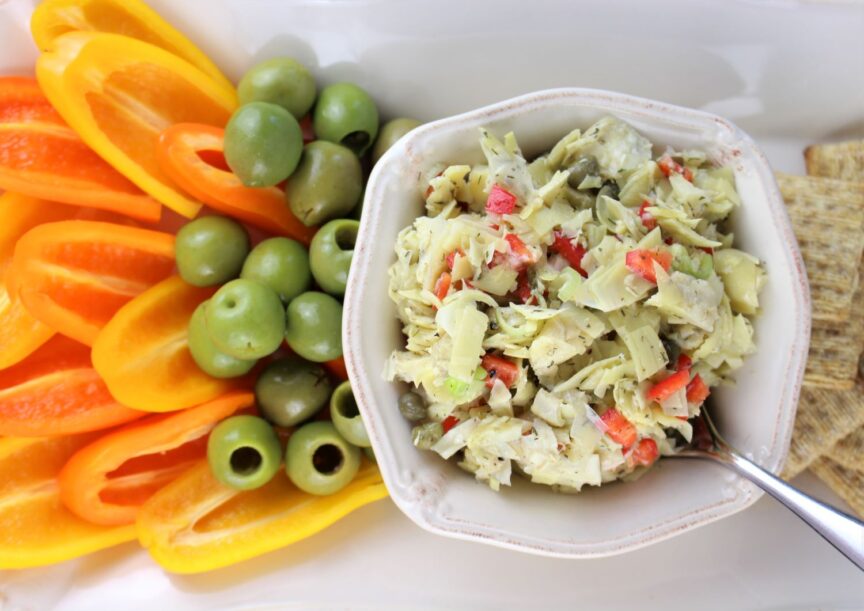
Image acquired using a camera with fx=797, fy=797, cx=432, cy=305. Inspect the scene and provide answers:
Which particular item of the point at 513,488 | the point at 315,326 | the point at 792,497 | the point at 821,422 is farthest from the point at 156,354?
the point at 821,422

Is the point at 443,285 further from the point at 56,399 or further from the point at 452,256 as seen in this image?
the point at 56,399

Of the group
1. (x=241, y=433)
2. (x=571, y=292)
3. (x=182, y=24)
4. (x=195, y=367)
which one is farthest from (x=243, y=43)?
(x=571, y=292)

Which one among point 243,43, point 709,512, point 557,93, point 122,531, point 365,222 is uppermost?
point 557,93

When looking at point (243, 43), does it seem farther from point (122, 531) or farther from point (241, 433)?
point (122, 531)

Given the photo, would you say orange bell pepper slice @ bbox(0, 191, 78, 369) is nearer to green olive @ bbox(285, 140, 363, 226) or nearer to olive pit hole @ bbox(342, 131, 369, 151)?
green olive @ bbox(285, 140, 363, 226)

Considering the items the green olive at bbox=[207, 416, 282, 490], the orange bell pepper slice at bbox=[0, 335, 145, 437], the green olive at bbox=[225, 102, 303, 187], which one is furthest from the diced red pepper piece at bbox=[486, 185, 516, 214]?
the orange bell pepper slice at bbox=[0, 335, 145, 437]

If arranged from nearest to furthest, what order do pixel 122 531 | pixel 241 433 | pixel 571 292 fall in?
pixel 571 292 → pixel 241 433 → pixel 122 531
